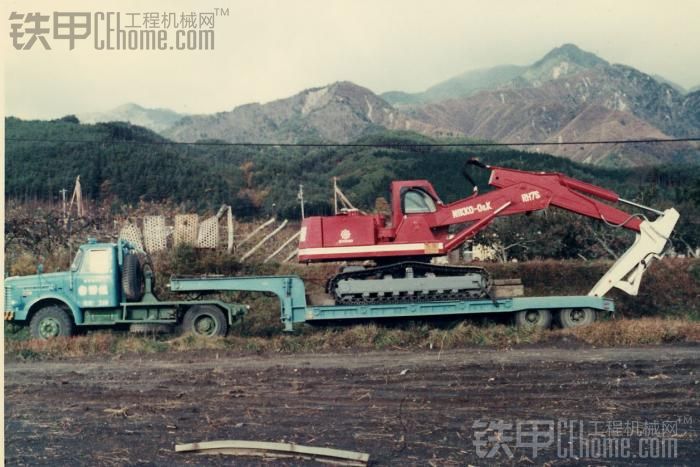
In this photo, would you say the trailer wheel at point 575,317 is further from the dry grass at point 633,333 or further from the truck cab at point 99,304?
the truck cab at point 99,304

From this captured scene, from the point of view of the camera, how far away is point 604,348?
13.0m

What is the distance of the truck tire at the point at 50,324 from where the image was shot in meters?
14.7

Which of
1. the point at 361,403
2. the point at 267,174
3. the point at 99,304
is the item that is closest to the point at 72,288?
the point at 99,304

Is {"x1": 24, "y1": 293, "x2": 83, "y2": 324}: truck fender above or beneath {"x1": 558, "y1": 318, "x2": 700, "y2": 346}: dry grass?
above

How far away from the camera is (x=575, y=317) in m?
15.0

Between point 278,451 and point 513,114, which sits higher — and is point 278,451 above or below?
below

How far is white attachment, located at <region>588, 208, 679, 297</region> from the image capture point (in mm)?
15133

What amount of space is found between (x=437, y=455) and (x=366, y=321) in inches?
309

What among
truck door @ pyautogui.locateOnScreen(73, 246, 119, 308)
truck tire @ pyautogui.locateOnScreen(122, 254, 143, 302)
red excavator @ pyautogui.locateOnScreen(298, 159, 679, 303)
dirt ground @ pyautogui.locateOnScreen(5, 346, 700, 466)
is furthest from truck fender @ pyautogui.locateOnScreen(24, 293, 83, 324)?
red excavator @ pyautogui.locateOnScreen(298, 159, 679, 303)

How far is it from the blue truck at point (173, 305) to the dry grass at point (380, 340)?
404 millimetres

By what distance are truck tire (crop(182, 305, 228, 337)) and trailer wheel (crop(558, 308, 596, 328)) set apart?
20.7ft

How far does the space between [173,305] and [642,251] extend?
8983 millimetres

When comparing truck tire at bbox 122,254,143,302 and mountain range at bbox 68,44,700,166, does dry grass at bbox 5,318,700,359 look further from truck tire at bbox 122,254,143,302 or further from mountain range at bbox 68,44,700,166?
mountain range at bbox 68,44,700,166

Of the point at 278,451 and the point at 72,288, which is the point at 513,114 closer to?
the point at 72,288
